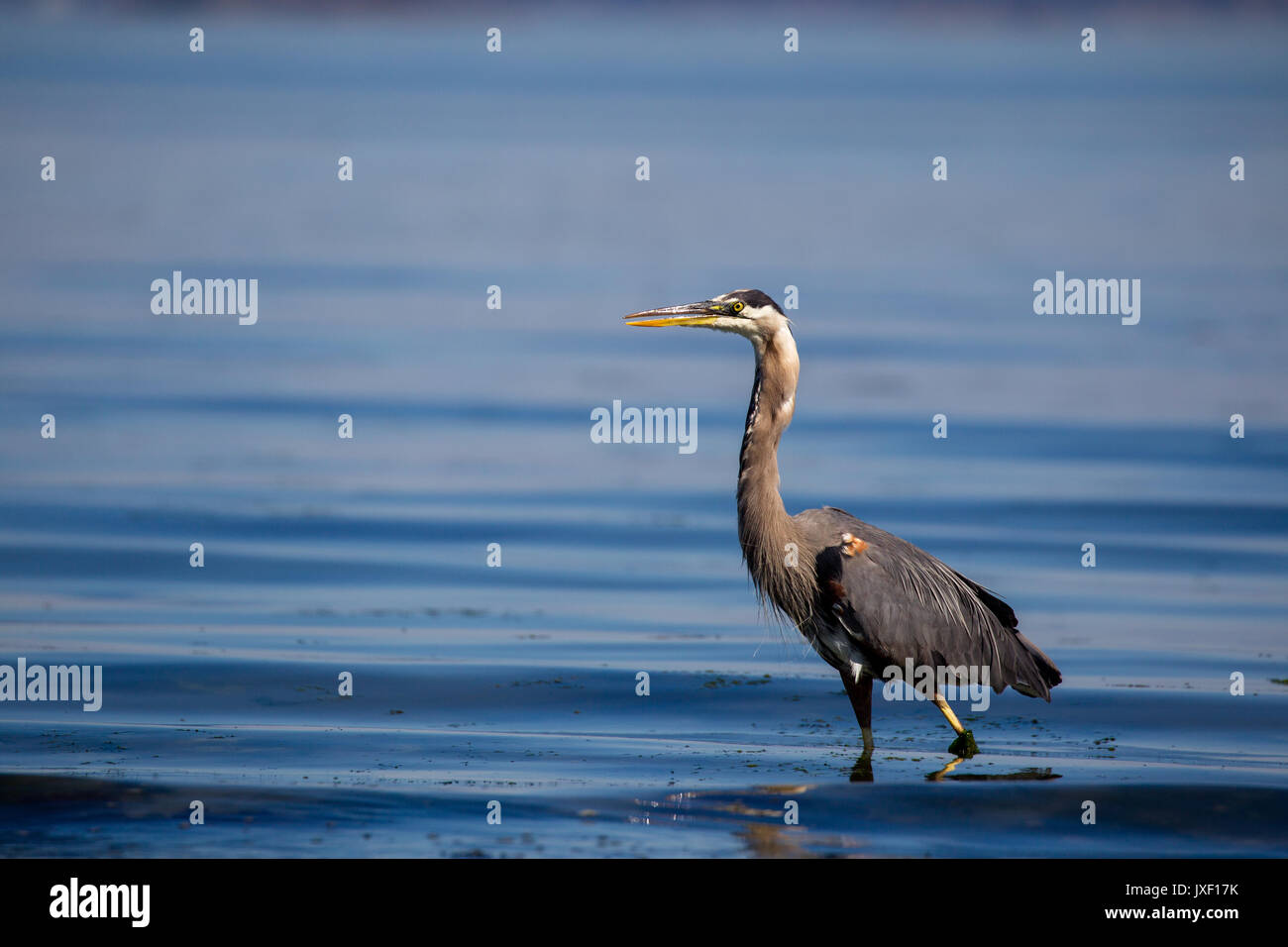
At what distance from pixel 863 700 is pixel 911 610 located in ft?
2.34

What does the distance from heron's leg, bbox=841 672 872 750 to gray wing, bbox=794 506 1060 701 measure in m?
0.16

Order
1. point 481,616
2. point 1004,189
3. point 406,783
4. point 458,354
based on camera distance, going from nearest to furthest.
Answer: point 406,783 < point 481,616 < point 458,354 < point 1004,189

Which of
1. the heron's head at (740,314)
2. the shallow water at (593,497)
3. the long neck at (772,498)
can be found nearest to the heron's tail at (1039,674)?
the shallow water at (593,497)

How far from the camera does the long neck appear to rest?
12391mm

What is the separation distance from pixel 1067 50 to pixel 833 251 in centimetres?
7460

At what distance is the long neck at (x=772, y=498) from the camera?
40.7 feet

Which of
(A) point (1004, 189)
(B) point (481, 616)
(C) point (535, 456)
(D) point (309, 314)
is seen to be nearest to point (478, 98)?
(A) point (1004, 189)

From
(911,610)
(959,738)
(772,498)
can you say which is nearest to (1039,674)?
(959,738)

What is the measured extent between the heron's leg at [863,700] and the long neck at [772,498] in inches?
22.6

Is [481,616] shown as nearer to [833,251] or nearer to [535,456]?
[535,456]

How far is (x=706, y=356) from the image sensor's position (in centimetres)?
2900

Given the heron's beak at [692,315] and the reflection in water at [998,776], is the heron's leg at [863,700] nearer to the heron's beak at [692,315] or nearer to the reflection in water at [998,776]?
the reflection in water at [998,776]

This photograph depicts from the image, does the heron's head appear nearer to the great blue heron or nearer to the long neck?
the great blue heron

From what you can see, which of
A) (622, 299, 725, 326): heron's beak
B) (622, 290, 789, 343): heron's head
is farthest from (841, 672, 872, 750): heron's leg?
(622, 299, 725, 326): heron's beak
